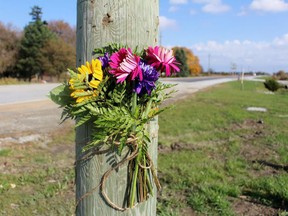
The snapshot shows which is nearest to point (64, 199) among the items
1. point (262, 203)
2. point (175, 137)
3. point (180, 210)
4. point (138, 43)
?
point (180, 210)

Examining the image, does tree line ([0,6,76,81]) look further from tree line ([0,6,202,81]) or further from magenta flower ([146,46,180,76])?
magenta flower ([146,46,180,76])

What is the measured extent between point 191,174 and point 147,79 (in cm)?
341

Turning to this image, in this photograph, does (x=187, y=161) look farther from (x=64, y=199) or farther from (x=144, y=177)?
(x=144, y=177)

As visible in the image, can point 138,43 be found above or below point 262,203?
above

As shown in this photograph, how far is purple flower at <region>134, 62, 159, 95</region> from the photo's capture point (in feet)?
4.93

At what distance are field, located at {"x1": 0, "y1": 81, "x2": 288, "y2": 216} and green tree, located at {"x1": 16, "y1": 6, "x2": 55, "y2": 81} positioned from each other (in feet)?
140

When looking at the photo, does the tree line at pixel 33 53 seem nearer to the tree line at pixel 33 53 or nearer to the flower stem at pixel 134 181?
the tree line at pixel 33 53

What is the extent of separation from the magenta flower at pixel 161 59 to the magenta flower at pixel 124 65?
8cm

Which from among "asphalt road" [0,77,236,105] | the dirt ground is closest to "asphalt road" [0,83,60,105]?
"asphalt road" [0,77,236,105]

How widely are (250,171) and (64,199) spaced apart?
9.15 feet

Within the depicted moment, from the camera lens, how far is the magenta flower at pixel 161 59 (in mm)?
1525

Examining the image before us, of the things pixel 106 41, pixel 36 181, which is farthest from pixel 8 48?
pixel 106 41

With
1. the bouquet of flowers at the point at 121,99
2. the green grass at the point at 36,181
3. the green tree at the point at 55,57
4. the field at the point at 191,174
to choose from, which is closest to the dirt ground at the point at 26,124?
the field at the point at 191,174

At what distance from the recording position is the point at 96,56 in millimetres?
1561
